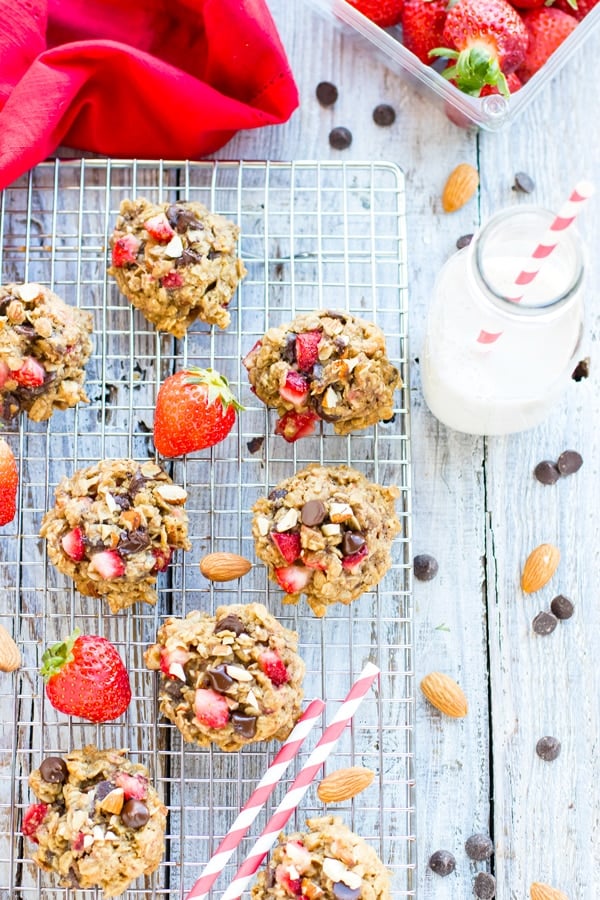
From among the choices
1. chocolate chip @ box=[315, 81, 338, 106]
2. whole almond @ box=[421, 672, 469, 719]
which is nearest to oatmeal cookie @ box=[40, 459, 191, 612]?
whole almond @ box=[421, 672, 469, 719]

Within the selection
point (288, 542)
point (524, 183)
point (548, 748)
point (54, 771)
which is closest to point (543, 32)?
point (524, 183)

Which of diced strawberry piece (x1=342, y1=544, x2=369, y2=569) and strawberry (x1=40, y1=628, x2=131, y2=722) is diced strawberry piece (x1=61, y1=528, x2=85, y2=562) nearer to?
strawberry (x1=40, y1=628, x2=131, y2=722)

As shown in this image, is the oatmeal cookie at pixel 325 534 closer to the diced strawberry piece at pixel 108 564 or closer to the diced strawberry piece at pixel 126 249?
the diced strawberry piece at pixel 108 564

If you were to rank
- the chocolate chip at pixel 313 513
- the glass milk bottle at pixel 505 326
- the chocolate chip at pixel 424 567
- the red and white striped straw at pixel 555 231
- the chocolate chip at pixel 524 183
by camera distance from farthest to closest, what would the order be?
the chocolate chip at pixel 524 183 < the chocolate chip at pixel 424 567 < the chocolate chip at pixel 313 513 < the glass milk bottle at pixel 505 326 < the red and white striped straw at pixel 555 231

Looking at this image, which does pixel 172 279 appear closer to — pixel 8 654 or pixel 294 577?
pixel 294 577

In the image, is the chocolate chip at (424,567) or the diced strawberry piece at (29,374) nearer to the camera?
the diced strawberry piece at (29,374)

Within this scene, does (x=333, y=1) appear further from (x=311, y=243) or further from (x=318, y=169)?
(x=311, y=243)

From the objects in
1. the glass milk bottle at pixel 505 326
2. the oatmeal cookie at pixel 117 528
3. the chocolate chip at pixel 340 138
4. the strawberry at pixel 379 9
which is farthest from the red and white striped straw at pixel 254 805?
the strawberry at pixel 379 9
